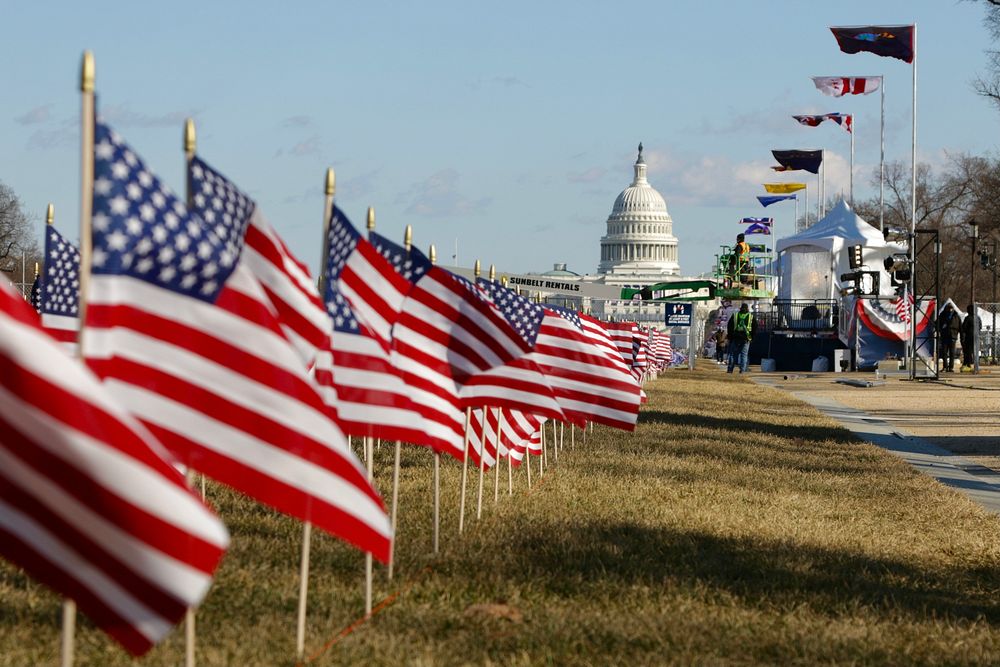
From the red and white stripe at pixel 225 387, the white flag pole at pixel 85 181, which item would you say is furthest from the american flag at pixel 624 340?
the white flag pole at pixel 85 181

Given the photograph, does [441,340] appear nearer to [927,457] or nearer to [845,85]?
[927,457]

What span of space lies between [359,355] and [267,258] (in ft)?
4.16

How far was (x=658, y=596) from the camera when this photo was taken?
830 centimetres

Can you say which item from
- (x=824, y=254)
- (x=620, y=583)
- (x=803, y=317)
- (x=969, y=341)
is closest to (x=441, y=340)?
(x=620, y=583)

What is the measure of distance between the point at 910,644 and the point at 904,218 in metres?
99.4

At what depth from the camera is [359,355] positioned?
784 cm

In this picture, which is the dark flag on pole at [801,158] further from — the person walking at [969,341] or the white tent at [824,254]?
the person walking at [969,341]

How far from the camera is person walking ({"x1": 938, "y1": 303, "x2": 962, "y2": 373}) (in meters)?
48.5

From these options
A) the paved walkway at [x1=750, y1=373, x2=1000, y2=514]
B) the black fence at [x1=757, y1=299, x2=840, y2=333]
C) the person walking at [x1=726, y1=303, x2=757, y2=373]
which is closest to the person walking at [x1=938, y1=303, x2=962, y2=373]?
the person walking at [x1=726, y1=303, x2=757, y2=373]

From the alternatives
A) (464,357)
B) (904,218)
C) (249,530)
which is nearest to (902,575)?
(464,357)

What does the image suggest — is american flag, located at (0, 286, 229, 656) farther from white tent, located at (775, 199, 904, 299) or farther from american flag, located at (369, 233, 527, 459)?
white tent, located at (775, 199, 904, 299)

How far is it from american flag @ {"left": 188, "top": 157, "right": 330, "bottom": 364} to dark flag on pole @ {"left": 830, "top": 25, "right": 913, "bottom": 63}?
122 ft

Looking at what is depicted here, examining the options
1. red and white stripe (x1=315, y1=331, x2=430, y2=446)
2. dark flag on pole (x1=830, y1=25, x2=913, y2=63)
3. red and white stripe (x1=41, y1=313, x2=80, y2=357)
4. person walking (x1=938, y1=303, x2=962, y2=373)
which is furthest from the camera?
person walking (x1=938, y1=303, x2=962, y2=373)

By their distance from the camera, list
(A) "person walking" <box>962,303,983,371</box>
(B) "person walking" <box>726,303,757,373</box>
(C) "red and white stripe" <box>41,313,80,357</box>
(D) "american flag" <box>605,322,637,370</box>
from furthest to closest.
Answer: (A) "person walking" <box>962,303,983,371</box>
(B) "person walking" <box>726,303,757,373</box>
(D) "american flag" <box>605,322,637,370</box>
(C) "red and white stripe" <box>41,313,80,357</box>
